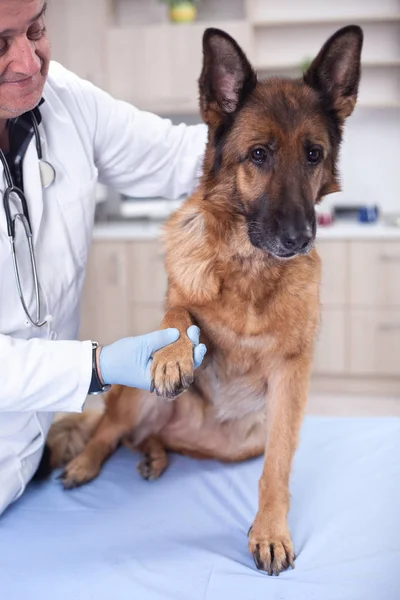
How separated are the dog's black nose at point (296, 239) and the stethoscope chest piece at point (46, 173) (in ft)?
1.83

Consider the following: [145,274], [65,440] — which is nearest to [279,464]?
[65,440]

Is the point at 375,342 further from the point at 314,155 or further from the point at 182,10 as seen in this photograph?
the point at 314,155

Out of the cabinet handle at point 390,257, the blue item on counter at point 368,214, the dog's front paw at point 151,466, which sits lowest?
the cabinet handle at point 390,257

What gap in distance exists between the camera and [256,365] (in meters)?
1.54

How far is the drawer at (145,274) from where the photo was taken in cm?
390

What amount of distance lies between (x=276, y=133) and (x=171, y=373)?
22.0 inches

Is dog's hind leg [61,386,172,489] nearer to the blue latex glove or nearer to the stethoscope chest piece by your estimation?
the blue latex glove

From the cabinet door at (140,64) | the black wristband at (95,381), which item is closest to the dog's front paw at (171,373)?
the black wristband at (95,381)

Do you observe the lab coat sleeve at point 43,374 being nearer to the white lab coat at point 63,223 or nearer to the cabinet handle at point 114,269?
the white lab coat at point 63,223

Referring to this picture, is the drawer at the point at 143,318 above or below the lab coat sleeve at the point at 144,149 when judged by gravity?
below

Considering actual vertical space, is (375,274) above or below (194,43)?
below

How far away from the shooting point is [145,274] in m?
3.96

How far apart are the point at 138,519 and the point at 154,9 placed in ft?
12.0

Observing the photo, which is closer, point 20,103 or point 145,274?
point 20,103
